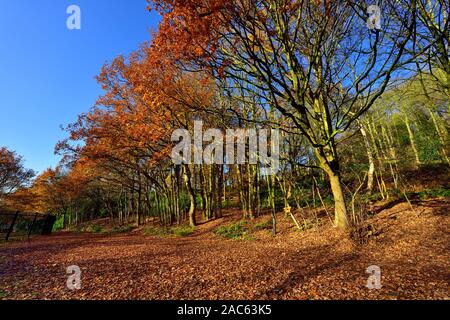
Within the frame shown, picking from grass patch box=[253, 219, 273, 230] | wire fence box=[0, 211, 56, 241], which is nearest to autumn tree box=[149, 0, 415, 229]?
grass patch box=[253, 219, 273, 230]

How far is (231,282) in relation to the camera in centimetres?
409

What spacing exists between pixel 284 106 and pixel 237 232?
6.44 meters

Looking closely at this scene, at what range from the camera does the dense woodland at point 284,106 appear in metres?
6.02

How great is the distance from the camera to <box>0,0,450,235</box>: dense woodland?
6023mm

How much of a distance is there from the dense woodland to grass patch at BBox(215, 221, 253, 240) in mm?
1325

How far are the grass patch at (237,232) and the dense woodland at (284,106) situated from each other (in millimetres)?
1325

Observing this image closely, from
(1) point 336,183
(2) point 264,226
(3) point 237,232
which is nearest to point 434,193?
(1) point 336,183

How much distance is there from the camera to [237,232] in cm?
1159

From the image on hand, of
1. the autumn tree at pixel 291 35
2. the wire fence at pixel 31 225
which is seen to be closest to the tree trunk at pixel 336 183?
the autumn tree at pixel 291 35

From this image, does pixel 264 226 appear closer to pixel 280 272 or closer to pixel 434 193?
pixel 280 272

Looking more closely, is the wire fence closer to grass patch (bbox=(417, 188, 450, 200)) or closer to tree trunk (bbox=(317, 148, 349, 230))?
tree trunk (bbox=(317, 148, 349, 230))
